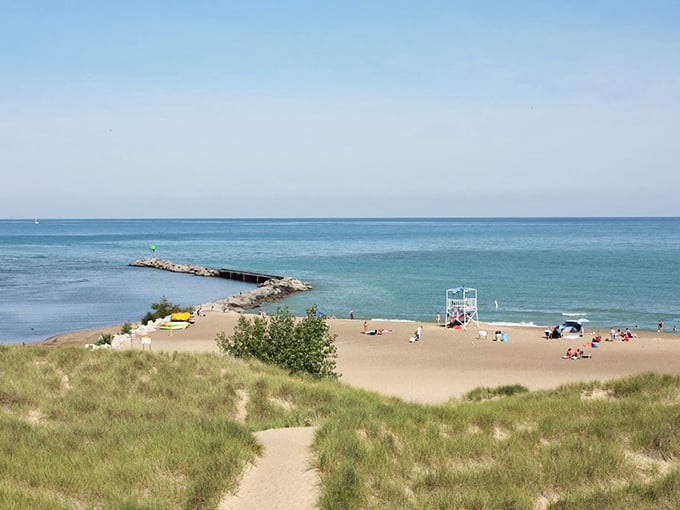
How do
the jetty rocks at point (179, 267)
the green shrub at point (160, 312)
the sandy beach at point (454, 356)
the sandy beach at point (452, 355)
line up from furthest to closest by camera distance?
the jetty rocks at point (179, 267) → the green shrub at point (160, 312) → the sandy beach at point (454, 356) → the sandy beach at point (452, 355)

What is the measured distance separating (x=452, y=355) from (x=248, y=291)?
112ft

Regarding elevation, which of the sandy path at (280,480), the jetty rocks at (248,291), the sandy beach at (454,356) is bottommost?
the jetty rocks at (248,291)

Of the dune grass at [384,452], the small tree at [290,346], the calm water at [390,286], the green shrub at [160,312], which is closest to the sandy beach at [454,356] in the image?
the green shrub at [160,312]

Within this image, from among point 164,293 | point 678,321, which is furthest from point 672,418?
point 164,293

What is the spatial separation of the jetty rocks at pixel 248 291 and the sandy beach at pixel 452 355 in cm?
988

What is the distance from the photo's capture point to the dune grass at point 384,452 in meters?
8.97

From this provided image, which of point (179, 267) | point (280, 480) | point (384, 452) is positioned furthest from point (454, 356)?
point (179, 267)

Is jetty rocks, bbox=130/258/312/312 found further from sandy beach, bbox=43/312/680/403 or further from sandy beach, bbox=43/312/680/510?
sandy beach, bbox=43/312/680/403

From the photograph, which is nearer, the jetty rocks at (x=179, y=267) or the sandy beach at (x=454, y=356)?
the sandy beach at (x=454, y=356)

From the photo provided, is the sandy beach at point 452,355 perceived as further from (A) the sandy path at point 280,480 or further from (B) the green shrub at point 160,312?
(A) the sandy path at point 280,480

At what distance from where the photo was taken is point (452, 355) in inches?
1352

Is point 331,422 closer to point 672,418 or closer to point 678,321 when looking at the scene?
point 672,418

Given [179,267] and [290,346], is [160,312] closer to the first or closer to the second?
[290,346]

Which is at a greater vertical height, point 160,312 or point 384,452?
point 384,452
